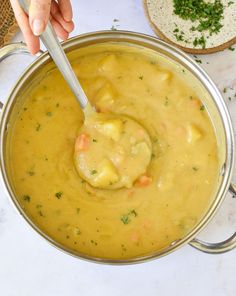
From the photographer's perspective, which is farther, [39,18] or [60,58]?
[60,58]

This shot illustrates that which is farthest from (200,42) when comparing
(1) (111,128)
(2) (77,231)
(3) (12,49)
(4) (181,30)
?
(2) (77,231)

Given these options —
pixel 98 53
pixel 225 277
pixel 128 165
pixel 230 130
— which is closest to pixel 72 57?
pixel 98 53

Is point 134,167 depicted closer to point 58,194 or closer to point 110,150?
point 110,150

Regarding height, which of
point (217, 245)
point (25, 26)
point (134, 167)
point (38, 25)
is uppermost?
point (25, 26)

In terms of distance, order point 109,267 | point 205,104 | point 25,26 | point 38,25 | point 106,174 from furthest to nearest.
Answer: point 109,267, point 205,104, point 106,174, point 25,26, point 38,25

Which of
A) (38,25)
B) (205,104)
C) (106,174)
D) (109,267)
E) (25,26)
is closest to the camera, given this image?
(38,25)

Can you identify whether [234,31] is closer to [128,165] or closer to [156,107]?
[156,107]

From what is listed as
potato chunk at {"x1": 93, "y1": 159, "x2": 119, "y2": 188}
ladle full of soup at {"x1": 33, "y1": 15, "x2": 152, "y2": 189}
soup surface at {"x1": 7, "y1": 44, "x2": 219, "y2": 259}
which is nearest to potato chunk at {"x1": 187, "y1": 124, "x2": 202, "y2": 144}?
soup surface at {"x1": 7, "y1": 44, "x2": 219, "y2": 259}

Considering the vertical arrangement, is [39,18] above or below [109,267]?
above
